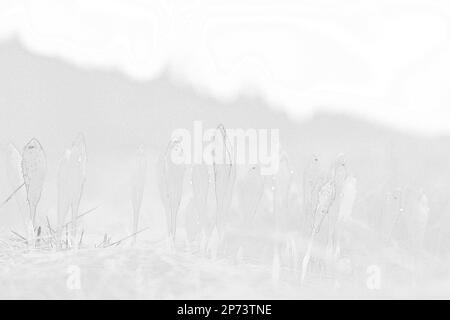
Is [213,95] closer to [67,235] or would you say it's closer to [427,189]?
[67,235]

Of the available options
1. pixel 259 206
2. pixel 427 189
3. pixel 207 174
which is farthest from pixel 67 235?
pixel 427 189

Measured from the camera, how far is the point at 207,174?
1.86m

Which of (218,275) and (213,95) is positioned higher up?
(213,95)

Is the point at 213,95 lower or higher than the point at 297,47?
lower

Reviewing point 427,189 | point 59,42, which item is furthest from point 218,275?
point 59,42

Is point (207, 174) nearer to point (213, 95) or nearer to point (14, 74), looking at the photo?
point (213, 95)

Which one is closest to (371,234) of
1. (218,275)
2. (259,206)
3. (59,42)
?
(259,206)

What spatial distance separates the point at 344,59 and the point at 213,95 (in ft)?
1.41

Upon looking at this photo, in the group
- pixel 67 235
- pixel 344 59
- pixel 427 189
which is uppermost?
pixel 344 59

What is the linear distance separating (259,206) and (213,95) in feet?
1.23
